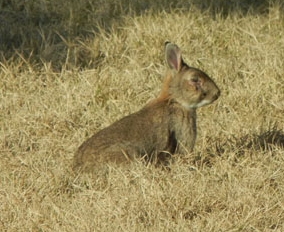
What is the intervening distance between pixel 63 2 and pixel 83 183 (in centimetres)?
397

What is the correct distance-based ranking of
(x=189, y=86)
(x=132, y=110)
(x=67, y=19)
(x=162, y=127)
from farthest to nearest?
(x=67, y=19) < (x=132, y=110) < (x=189, y=86) < (x=162, y=127)

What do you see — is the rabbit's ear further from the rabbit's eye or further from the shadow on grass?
the shadow on grass

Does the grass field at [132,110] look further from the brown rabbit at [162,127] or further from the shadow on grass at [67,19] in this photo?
the brown rabbit at [162,127]

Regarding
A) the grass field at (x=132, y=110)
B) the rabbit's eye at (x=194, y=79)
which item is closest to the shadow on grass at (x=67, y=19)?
the grass field at (x=132, y=110)

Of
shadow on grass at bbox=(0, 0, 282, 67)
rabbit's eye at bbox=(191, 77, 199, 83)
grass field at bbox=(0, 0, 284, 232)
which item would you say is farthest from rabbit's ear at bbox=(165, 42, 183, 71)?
shadow on grass at bbox=(0, 0, 282, 67)

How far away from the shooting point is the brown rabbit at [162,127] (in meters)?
6.99

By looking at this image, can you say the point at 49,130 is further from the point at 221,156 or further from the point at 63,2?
the point at 63,2

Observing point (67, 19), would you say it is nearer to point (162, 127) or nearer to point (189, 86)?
point (189, 86)

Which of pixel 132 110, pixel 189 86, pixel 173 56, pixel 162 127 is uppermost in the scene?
pixel 173 56

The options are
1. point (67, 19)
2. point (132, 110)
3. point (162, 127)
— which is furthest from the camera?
point (67, 19)

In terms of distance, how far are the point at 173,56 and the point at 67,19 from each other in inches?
109

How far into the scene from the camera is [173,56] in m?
7.61

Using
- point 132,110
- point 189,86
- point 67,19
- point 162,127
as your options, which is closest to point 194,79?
point 189,86

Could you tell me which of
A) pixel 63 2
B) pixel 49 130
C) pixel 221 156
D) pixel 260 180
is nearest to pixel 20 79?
pixel 49 130
